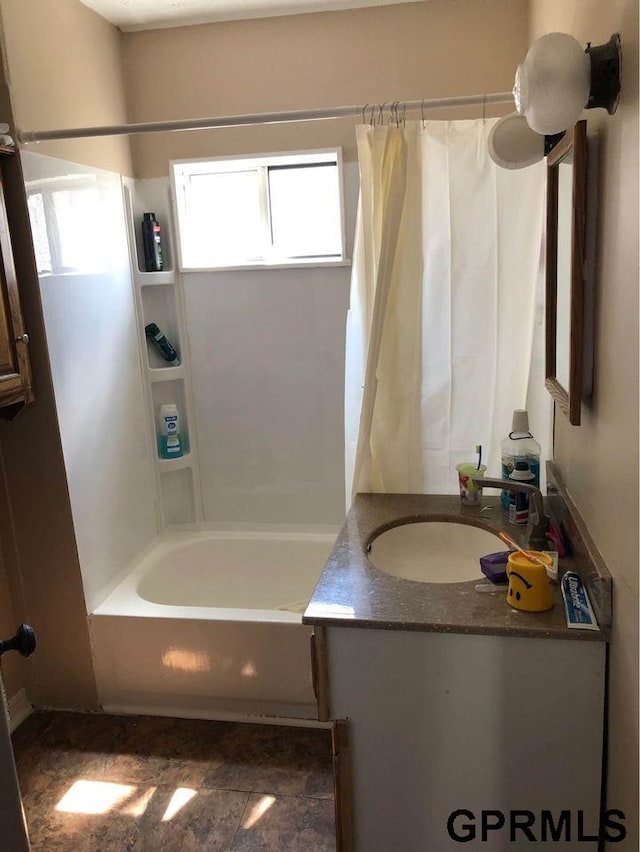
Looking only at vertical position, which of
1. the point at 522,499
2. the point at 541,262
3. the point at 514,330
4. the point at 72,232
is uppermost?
the point at 72,232

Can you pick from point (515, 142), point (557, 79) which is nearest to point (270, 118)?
point (515, 142)

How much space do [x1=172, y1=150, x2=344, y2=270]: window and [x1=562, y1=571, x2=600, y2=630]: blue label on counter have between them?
1.53 meters

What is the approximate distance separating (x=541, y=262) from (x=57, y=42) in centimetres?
155

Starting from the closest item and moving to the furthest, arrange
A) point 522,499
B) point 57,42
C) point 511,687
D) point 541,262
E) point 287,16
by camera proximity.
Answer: point 511,687
point 522,499
point 541,262
point 57,42
point 287,16

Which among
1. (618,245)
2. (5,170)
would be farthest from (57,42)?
(618,245)

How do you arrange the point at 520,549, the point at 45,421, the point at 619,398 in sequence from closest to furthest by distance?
the point at 619,398 → the point at 520,549 → the point at 45,421

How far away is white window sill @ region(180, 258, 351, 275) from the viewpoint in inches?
95.4

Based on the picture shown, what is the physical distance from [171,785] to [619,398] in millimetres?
1586

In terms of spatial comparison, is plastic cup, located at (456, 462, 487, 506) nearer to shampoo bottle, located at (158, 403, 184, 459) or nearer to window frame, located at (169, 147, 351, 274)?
window frame, located at (169, 147, 351, 274)

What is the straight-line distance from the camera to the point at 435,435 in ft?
6.17

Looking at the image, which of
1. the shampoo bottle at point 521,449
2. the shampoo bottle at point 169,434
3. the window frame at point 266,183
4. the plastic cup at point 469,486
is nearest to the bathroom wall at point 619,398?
the shampoo bottle at point 521,449

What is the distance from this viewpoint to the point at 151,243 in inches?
97.0

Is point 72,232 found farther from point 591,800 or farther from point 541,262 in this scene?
point 591,800

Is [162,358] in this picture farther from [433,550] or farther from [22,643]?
[22,643]
